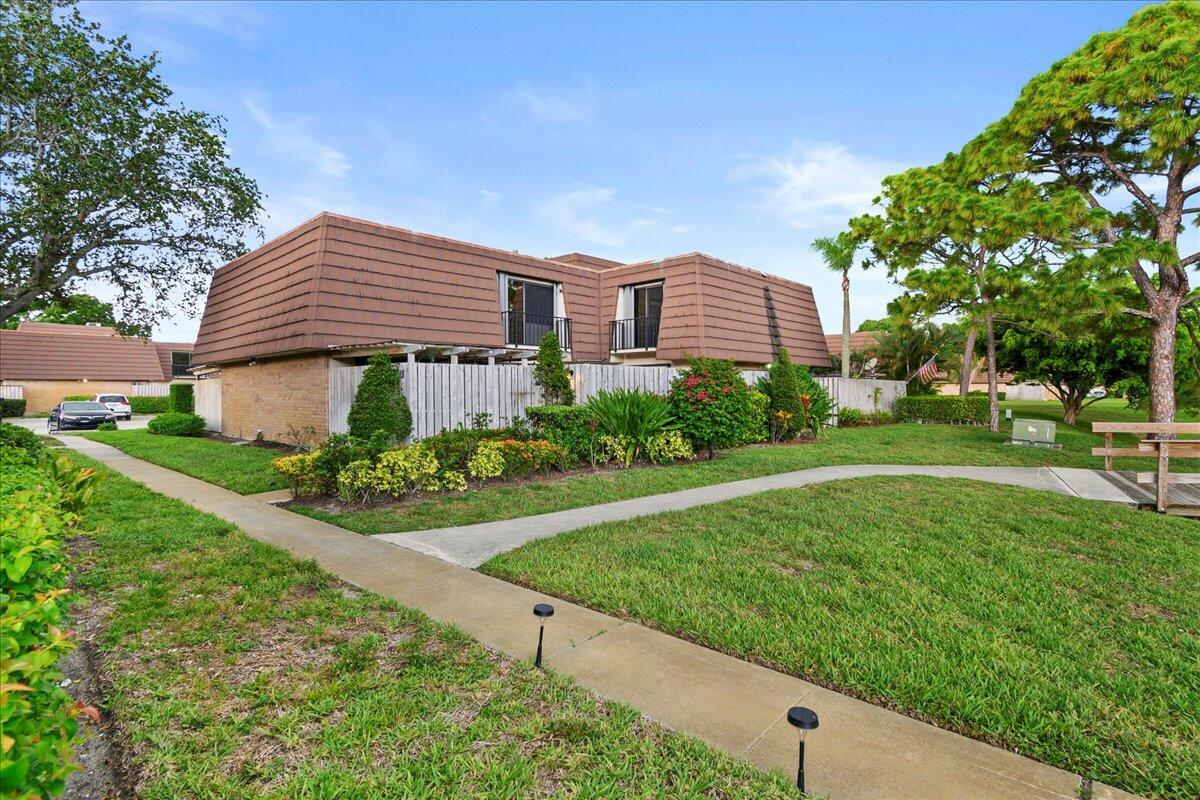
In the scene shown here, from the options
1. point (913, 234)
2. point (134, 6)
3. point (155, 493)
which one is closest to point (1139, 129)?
point (913, 234)

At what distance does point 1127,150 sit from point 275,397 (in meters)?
20.8

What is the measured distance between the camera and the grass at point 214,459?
939 centimetres

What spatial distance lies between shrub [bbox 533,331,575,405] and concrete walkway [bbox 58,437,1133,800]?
23.8 ft

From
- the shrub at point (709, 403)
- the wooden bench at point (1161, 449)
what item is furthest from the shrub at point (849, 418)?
the wooden bench at point (1161, 449)

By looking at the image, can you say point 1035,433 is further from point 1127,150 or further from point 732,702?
point 732,702

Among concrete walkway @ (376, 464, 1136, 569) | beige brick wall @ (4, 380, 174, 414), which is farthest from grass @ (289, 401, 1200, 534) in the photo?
beige brick wall @ (4, 380, 174, 414)

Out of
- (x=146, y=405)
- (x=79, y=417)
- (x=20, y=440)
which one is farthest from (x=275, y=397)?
(x=146, y=405)

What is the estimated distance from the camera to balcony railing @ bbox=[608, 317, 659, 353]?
18.0 m

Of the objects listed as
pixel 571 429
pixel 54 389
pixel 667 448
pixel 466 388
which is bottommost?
pixel 667 448

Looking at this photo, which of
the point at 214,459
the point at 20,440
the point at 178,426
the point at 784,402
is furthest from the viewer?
the point at 178,426

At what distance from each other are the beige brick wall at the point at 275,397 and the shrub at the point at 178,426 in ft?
4.08

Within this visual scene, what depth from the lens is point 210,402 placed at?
19.0 m

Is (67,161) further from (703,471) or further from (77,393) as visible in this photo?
(77,393)

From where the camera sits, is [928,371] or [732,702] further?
[928,371]
